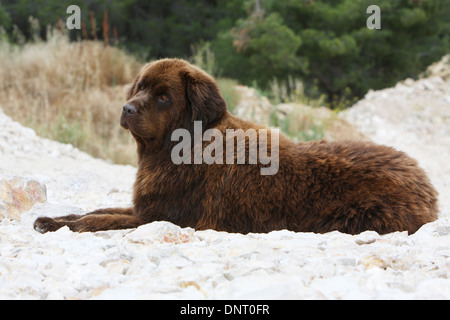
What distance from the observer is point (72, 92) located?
40.2ft

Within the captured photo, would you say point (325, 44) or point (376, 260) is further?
point (325, 44)

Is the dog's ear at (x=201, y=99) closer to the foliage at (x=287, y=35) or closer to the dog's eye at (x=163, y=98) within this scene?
the dog's eye at (x=163, y=98)

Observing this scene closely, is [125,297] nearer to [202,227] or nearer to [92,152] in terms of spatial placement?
[202,227]

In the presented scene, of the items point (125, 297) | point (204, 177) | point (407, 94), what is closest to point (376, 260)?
point (125, 297)

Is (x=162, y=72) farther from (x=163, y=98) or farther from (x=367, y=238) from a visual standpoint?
(x=367, y=238)

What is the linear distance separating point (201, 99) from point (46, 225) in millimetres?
1631

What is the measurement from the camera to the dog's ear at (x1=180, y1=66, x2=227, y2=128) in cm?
468

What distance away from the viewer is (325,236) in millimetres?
3938

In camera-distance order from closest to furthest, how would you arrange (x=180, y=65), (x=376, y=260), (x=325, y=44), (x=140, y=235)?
(x=376, y=260) → (x=140, y=235) → (x=180, y=65) → (x=325, y=44)

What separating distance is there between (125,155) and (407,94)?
29.9ft

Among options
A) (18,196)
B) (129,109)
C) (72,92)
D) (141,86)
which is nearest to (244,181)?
(129,109)

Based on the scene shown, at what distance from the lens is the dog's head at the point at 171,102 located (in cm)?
464

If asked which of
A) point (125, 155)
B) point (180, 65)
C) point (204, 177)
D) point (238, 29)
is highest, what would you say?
point (238, 29)

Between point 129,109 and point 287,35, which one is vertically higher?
point 287,35
